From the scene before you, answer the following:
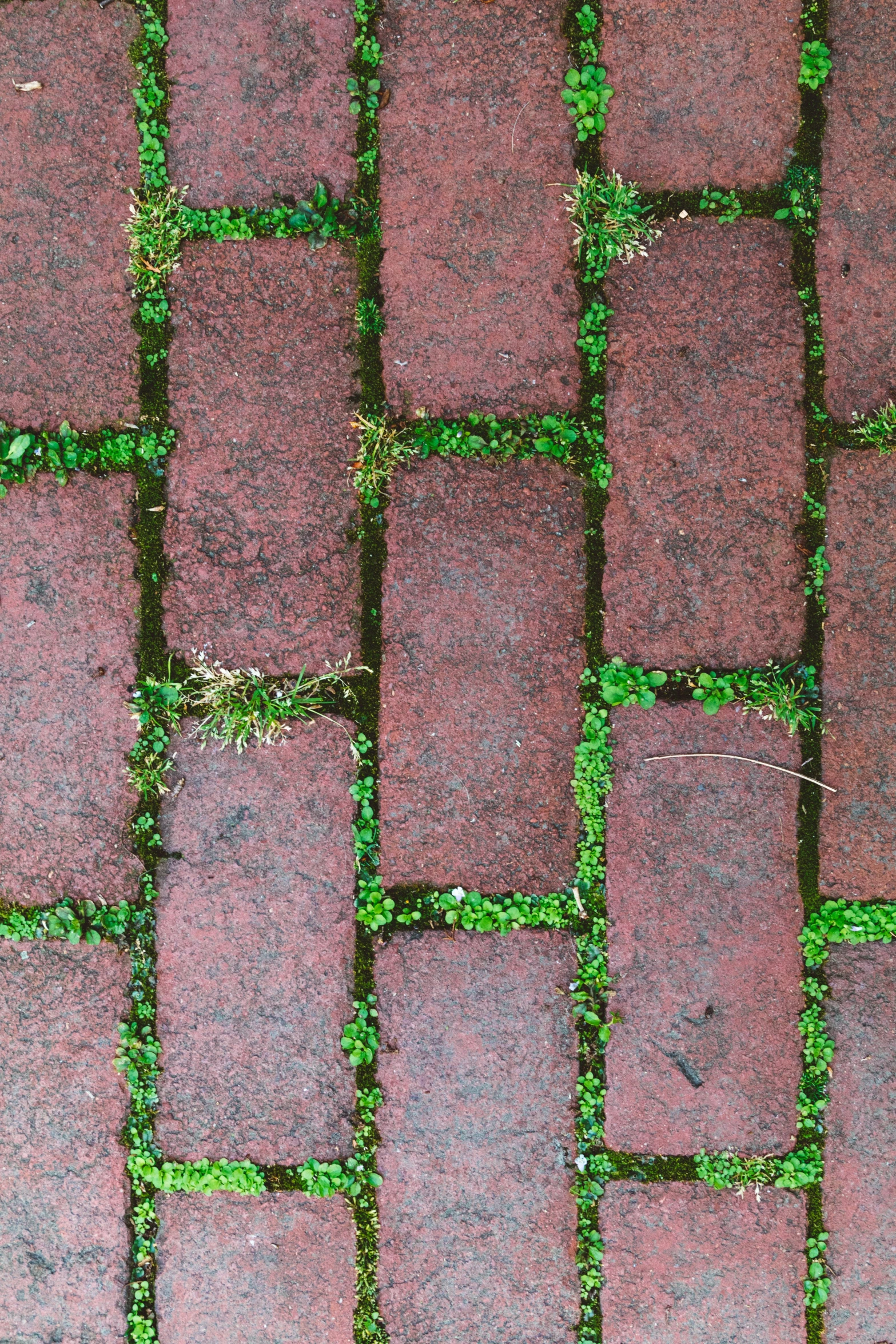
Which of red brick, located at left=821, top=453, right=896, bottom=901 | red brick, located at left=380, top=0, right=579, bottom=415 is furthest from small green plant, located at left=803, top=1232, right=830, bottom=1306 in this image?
red brick, located at left=380, top=0, right=579, bottom=415

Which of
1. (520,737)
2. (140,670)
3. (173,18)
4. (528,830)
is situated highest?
(173,18)

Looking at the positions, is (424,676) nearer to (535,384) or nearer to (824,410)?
(535,384)

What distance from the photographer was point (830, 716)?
2.26 m

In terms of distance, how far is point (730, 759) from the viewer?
225 centimetres

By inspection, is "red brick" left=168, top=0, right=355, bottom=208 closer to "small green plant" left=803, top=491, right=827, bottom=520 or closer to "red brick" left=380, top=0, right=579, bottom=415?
"red brick" left=380, top=0, right=579, bottom=415

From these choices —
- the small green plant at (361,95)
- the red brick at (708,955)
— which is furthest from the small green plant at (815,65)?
the red brick at (708,955)

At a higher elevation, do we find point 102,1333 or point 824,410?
point 824,410

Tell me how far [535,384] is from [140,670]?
1.28 metres

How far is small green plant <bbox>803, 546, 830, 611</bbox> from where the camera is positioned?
2.25 metres

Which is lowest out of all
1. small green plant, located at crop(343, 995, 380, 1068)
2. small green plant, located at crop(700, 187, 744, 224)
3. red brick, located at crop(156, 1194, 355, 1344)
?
red brick, located at crop(156, 1194, 355, 1344)

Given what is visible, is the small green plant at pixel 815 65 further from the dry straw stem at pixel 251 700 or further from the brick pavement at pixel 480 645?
the dry straw stem at pixel 251 700

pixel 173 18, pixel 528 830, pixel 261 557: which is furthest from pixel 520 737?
pixel 173 18

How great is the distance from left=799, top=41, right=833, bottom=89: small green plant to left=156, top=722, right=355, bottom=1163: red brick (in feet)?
6.71

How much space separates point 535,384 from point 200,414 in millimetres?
878
